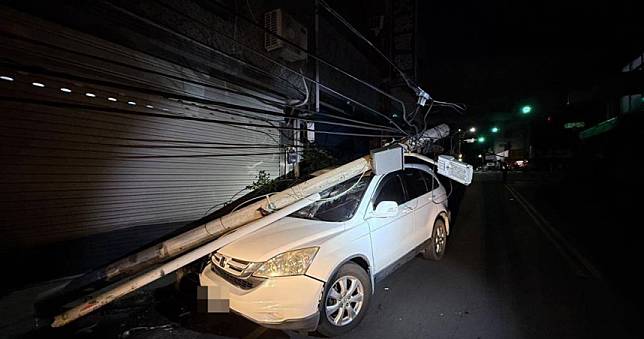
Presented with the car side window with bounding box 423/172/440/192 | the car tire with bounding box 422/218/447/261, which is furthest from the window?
the car tire with bounding box 422/218/447/261

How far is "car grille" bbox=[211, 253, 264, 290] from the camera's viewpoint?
2.91m

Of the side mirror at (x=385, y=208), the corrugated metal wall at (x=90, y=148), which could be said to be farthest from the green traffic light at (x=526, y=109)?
the corrugated metal wall at (x=90, y=148)

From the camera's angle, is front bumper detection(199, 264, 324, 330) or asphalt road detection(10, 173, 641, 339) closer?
front bumper detection(199, 264, 324, 330)

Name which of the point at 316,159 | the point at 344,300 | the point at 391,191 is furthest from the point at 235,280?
the point at 316,159

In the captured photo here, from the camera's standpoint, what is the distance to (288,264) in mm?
2881

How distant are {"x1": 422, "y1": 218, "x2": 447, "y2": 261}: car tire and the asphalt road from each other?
14 centimetres

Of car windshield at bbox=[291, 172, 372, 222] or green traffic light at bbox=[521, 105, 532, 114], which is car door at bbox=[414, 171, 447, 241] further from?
green traffic light at bbox=[521, 105, 532, 114]

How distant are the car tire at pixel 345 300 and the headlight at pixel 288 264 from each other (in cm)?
34

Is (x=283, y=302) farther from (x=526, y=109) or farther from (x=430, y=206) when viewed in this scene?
(x=526, y=109)

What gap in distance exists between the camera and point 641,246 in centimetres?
542

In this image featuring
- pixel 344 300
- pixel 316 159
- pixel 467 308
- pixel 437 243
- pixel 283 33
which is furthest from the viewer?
pixel 316 159

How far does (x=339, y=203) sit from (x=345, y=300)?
123 cm

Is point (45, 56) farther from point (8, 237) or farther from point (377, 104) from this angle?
point (377, 104)

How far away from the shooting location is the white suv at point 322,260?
279 centimetres
